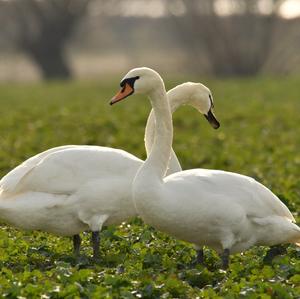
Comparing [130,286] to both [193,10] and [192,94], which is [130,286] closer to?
[192,94]

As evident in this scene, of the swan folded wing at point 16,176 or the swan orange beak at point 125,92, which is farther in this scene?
the swan folded wing at point 16,176

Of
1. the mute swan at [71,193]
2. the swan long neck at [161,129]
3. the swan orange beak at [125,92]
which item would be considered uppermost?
the swan orange beak at [125,92]

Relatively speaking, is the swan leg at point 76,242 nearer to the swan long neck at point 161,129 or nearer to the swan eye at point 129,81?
the swan long neck at point 161,129

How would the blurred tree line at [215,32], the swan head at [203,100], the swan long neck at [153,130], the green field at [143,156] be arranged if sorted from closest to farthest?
the green field at [143,156] < the swan head at [203,100] < the swan long neck at [153,130] < the blurred tree line at [215,32]

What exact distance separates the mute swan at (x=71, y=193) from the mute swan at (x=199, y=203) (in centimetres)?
48

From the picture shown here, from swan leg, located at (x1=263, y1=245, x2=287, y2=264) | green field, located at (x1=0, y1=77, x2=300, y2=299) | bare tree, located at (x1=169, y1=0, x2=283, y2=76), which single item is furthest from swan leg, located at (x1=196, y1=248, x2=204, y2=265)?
bare tree, located at (x1=169, y1=0, x2=283, y2=76)

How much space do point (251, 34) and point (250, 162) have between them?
2499 centimetres

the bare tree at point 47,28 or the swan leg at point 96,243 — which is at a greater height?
the swan leg at point 96,243

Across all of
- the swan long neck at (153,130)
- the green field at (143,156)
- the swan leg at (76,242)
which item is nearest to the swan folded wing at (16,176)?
the green field at (143,156)

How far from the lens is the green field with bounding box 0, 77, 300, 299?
5.39 metres

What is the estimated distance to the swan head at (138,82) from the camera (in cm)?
605

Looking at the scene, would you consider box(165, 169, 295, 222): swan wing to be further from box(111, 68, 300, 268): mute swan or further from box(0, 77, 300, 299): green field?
box(0, 77, 300, 299): green field

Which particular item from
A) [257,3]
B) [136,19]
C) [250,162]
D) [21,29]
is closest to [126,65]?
[21,29]

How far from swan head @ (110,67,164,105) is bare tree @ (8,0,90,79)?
40766mm
